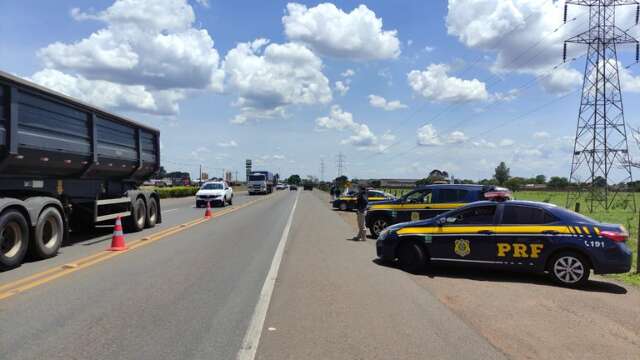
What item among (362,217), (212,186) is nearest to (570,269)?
(362,217)

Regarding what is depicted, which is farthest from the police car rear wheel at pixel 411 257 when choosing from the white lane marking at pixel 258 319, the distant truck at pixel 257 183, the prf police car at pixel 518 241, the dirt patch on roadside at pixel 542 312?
the distant truck at pixel 257 183

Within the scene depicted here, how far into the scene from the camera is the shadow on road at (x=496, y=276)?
361 inches

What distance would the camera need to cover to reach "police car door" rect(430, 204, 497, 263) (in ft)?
31.9

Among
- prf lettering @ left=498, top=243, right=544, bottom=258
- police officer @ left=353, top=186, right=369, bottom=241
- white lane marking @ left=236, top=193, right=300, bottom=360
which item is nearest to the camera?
white lane marking @ left=236, top=193, right=300, bottom=360

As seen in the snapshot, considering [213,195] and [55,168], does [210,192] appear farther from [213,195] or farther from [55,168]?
[55,168]

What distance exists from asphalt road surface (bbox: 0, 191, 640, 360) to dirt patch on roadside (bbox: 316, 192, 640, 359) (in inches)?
0.9

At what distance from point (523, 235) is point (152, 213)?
13.0 meters

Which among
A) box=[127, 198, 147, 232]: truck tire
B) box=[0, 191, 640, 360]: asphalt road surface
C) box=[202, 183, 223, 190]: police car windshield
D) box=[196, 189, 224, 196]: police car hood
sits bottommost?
box=[0, 191, 640, 360]: asphalt road surface

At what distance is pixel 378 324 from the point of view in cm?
630

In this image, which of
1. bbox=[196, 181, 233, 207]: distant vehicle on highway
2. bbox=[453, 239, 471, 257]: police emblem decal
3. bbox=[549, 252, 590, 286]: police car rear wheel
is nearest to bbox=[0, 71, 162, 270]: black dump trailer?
bbox=[453, 239, 471, 257]: police emblem decal

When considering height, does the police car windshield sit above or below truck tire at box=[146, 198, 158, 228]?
above

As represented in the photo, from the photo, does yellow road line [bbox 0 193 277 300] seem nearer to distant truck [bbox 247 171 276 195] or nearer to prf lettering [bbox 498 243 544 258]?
prf lettering [bbox 498 243 544 258]

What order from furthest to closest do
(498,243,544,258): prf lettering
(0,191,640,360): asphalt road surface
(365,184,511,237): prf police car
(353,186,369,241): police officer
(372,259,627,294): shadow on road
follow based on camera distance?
(353,186,369,241): police officer, (365,184,511,237): prf police car, (498,243,544,258): prf lettering, (372,259,627,294): shadow on road, (0,191,640,360): asphalt road surface

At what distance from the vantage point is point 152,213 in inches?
733
